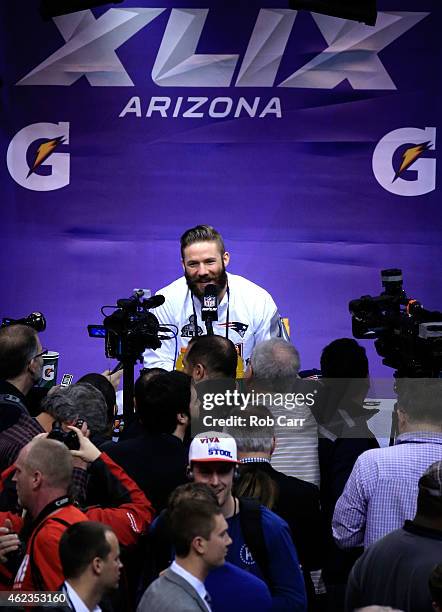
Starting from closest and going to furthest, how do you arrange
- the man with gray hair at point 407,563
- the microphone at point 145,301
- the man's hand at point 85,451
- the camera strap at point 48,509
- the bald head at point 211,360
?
the man with gray hair at point 407,563 → the camera strap at point 48,509 → the man's hand at point 85,451 → the bald head at point 211,360 → the microphone at point 145,301

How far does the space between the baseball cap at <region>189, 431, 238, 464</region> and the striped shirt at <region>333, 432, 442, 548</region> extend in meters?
0.52

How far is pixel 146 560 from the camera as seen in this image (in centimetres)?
346

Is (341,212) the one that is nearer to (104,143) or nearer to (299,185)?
(299,185)

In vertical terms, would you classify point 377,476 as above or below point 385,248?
below

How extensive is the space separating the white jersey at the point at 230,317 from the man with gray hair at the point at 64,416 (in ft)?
6.88

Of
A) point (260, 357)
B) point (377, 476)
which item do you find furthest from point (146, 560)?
point (260, 357)

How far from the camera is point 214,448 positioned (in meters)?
3.49

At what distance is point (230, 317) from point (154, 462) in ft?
8.65

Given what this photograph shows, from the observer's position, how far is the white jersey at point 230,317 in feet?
20.8

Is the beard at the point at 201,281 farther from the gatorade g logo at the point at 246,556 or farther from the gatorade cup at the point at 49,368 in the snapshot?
the gatorade g logo at the point at 246,556

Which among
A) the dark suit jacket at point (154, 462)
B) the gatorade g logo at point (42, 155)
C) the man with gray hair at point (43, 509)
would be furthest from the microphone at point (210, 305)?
the gatorade g logo at point (42, 155)

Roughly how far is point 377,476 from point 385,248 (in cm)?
436

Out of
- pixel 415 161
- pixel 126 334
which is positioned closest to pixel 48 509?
pixel 126 334

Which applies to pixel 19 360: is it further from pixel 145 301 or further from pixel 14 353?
pixel 145 301
